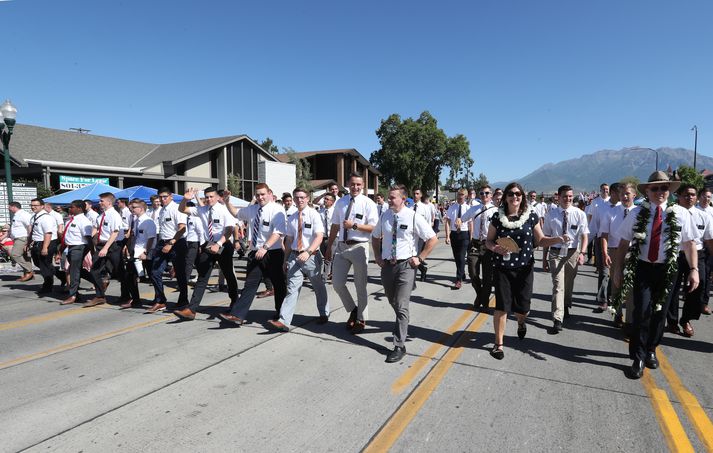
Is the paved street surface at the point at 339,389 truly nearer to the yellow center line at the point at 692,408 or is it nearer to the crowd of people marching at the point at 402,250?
the yellow center line at the point at 692,408

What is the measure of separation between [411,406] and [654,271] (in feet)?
9.44

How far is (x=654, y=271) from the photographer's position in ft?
13.8

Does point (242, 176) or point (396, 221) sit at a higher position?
point (242, 176)

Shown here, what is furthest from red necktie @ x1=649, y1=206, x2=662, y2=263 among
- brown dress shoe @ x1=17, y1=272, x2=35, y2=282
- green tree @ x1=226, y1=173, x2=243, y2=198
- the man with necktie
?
green tree @ x1=226, y1=173, x2=243, y2=198

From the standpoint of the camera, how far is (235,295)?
6.59 metres

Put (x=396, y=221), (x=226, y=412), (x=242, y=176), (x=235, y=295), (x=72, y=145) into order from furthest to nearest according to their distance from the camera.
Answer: (x=242, y=176), (x=72, y=145), (x=235, y=295), (x=396, y=221), (x=226, y=412)

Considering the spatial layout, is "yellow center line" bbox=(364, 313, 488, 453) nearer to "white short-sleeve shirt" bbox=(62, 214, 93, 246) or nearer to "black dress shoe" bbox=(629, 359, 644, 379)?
"black dress shoe" bbox=(629, 359, 644, 379)

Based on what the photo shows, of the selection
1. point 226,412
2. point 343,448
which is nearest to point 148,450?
point 226,412

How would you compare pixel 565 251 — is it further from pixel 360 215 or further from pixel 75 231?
pixel 75 231

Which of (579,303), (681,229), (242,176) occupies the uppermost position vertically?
(242,176)

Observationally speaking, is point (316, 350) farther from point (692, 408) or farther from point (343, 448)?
point (692, 408)

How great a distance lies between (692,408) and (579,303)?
411 centimetres

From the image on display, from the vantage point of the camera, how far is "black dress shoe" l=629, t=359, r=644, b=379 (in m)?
4.09

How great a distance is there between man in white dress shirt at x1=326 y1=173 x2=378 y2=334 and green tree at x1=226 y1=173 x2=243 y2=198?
2450cm
